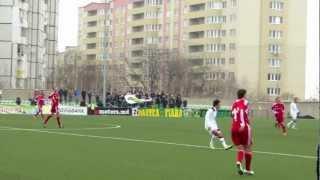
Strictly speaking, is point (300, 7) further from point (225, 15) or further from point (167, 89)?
point (167, 89)

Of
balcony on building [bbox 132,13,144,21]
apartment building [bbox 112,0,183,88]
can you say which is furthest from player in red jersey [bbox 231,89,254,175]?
balcony on building [bbox 132,13,144,21]

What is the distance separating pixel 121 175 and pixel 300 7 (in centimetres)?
11318

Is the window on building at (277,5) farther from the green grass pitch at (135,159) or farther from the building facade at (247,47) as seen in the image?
the green grass pitch at (135,159)

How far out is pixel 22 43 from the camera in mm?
94312

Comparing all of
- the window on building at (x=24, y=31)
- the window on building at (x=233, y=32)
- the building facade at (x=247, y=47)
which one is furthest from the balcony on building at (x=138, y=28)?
the window on building at (x=24, y=31)

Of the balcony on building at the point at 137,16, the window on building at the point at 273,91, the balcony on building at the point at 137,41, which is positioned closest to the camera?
the window on building at the point at 273,91

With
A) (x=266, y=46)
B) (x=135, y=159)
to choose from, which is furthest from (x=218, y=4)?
(x=135, y=159)

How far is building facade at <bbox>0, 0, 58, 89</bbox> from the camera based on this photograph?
9031 cm

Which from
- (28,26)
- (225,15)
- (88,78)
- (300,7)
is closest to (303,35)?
(300,7)

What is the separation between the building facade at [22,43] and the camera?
9031 centimetres

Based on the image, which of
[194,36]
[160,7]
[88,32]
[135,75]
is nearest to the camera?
[135,75]

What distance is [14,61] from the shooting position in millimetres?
91125

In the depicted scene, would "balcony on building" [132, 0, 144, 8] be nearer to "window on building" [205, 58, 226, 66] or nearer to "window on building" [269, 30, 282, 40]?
"window on building" [205, 58, 226, 66]

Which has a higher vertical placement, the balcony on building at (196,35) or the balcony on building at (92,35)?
the balcony on building at (92,35)
